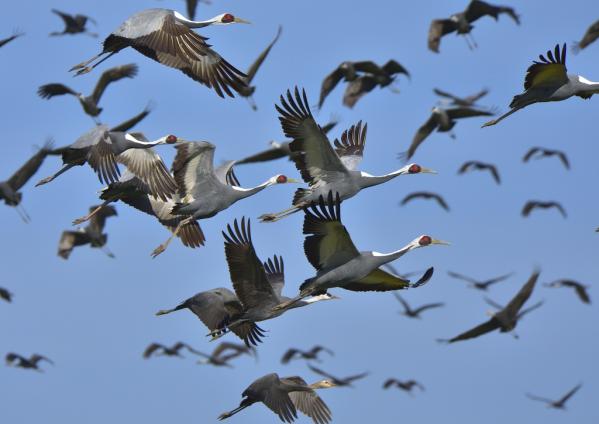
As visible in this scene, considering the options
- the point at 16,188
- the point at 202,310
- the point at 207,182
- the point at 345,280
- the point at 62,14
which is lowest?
the point at 345,280

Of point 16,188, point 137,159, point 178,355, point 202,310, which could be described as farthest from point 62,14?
point 202,310

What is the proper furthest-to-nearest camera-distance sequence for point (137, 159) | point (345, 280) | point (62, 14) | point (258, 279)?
1. point (62, 14)
2. point (137, 159)
3. point (258, 279)
4. point (345, 280)

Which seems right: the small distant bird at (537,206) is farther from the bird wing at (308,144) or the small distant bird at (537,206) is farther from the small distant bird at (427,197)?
the bird wing at (308,144)

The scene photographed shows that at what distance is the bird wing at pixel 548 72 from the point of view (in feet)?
59.4

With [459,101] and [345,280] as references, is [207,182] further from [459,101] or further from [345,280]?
[459,101]

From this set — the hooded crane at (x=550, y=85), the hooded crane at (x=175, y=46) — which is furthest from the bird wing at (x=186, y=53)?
the hooded crane at (x=550, y=85)

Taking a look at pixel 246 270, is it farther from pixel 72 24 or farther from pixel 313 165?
pixel 72 24

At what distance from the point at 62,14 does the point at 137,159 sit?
39.4 ft

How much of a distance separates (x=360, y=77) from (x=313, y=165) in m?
12.4

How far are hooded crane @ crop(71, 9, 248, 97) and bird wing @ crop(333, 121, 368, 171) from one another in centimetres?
362

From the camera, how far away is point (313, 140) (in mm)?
18781

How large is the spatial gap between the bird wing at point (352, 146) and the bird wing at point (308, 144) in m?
1.90

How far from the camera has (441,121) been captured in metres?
29.0

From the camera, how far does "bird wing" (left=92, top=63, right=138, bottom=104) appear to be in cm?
3033
